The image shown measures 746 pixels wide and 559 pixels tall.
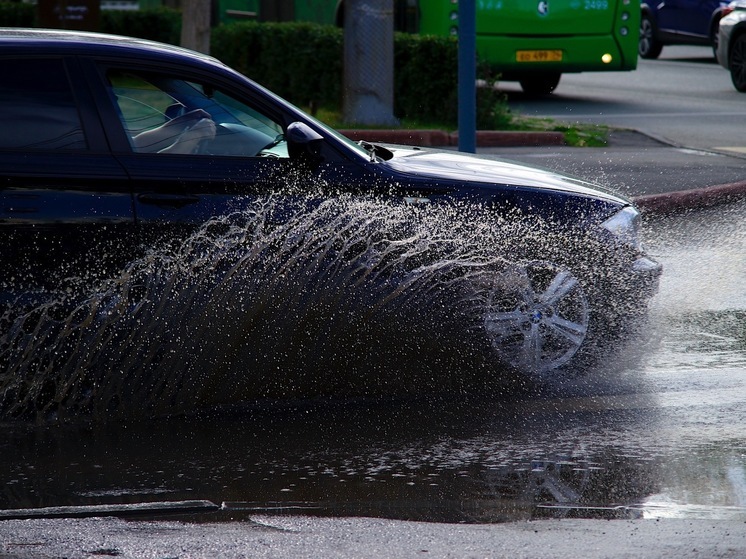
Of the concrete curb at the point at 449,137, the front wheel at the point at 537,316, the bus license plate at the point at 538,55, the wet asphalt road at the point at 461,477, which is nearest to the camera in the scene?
the wet asphalt road at the point at 461,477

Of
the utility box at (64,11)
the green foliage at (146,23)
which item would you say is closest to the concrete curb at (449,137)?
the utility box at (64,11)

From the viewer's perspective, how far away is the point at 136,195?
539 cm

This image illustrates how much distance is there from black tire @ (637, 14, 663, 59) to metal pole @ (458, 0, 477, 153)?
16243 mm

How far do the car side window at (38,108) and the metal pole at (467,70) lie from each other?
5044mm

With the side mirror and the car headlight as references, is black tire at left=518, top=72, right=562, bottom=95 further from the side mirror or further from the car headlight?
the side mirror

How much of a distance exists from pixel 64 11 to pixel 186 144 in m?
13.0

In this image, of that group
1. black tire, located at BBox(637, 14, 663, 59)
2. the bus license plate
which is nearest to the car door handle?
the bus license plate

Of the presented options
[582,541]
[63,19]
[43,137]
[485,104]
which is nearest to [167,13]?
[63,19]

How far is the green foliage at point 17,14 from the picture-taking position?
20.5 m

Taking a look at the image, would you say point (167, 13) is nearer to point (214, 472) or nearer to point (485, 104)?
point (485, 104)

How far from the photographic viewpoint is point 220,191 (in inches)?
216

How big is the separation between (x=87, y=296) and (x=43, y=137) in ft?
2.43

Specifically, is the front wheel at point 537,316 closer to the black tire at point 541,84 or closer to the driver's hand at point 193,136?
the driver's hand at point 193,136

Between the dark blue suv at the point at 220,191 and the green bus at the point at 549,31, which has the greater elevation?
the green bus at the point at 549,31
